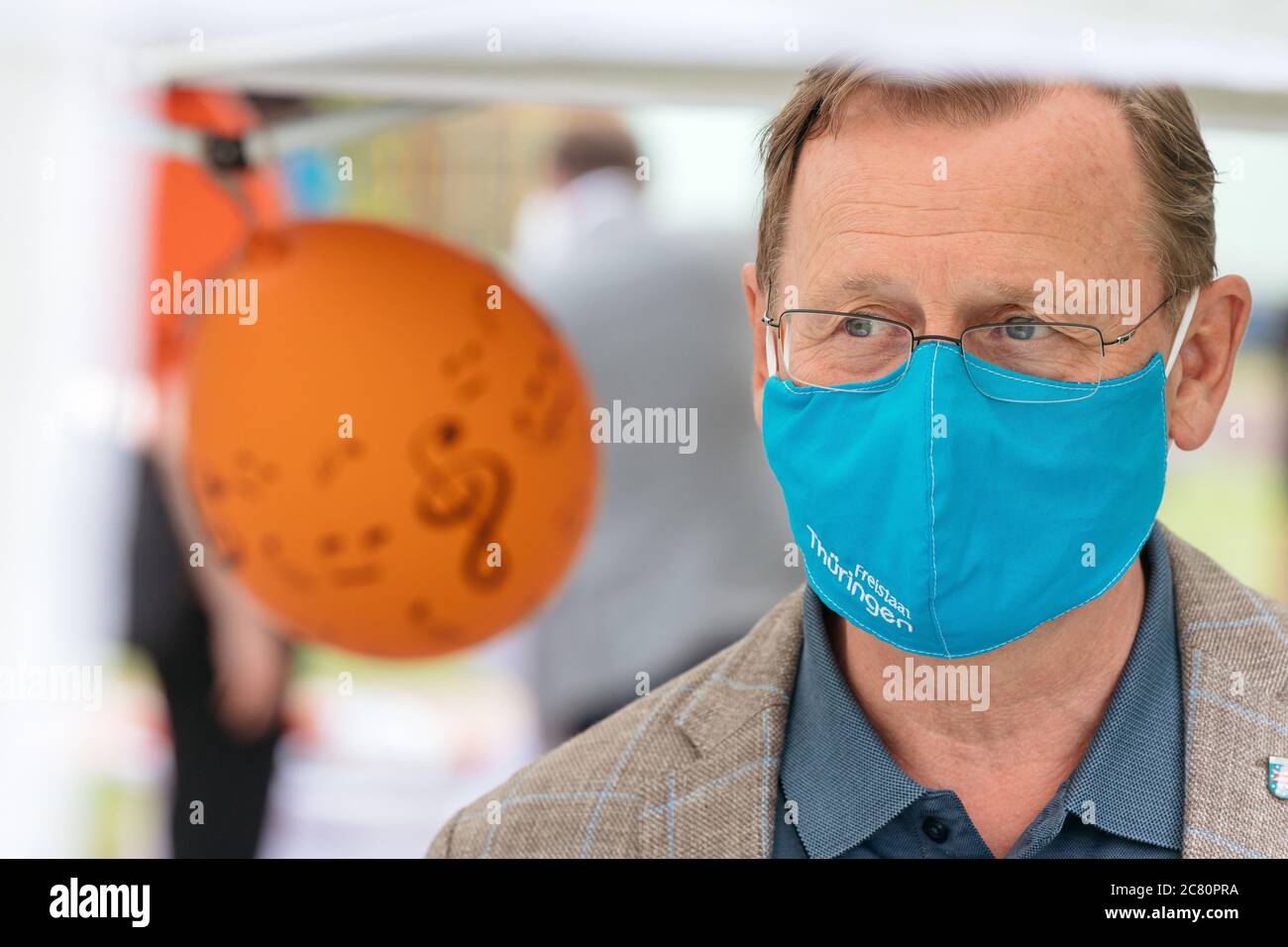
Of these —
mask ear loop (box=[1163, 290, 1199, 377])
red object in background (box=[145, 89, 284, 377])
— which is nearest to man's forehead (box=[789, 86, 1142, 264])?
mask ear loop (box=[1163, 290, 1199, 377])

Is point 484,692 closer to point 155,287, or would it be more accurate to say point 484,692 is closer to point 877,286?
point 155,287

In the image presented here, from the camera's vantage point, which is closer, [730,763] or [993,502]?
[993,502]

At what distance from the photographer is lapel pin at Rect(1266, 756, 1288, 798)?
1.21m

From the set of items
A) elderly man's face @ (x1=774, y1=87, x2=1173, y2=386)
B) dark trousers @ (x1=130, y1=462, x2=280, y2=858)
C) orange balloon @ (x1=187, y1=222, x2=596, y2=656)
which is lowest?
dark trousers @ (x1=130, y1=462, x2=280, y2=858)

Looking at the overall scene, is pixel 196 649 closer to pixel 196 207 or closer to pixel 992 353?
pixel 196 207

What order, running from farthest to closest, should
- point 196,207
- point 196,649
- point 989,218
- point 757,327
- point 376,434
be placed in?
point 196,649
point 196,207
point 376,434
point 757,327
point 989,218

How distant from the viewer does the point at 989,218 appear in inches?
47.3

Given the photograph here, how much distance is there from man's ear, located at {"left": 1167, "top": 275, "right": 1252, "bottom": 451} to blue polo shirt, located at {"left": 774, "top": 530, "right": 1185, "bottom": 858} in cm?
12

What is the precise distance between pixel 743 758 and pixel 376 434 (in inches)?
24.7

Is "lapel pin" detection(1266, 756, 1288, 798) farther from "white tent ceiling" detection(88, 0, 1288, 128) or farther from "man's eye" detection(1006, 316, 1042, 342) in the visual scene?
"white tent ceiling" detection(88, 0, 1288, 128)

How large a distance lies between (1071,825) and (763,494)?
119cm

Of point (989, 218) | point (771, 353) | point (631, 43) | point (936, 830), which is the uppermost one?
point (631, 43)

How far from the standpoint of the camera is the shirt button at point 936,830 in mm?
1279

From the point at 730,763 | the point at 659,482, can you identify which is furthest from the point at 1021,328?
the point at 659,482
